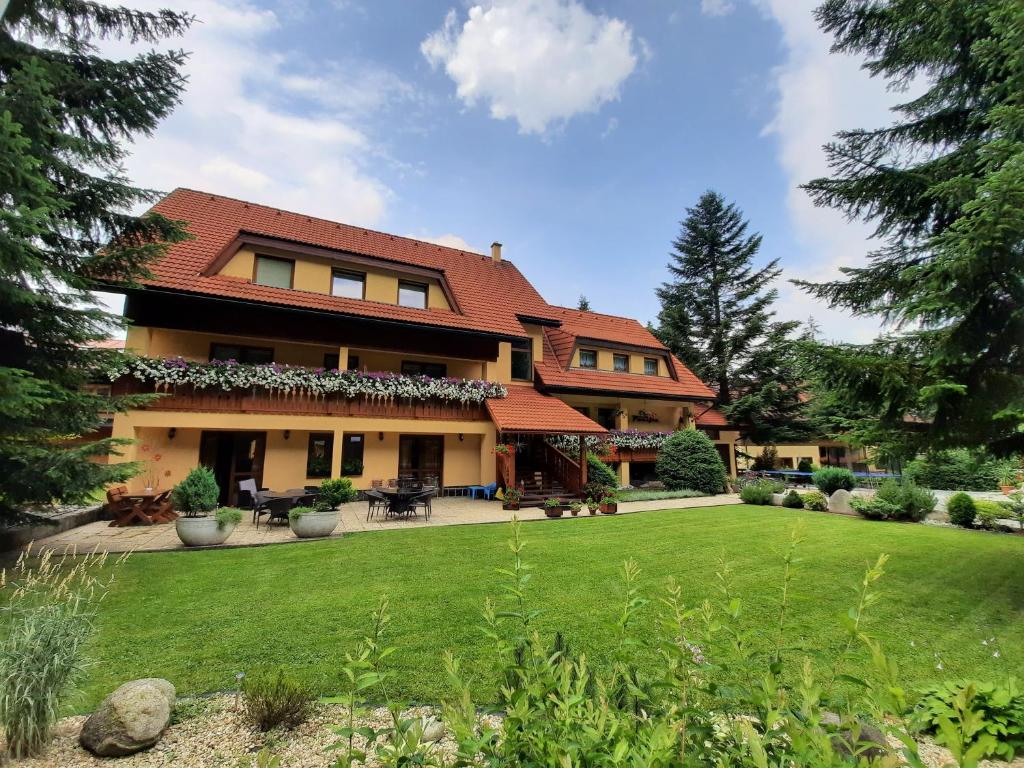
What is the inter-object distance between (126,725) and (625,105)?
17721mm

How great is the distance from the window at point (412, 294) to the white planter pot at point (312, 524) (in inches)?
383

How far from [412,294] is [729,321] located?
23366 mm

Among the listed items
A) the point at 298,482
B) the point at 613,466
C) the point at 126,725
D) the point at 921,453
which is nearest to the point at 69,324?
the point at 126,725

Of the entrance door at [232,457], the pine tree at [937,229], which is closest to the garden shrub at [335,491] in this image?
the entrance door at [232,457]

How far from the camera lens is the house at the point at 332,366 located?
13156 millimetres

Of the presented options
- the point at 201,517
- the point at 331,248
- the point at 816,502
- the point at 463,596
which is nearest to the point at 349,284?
the point at 331,248

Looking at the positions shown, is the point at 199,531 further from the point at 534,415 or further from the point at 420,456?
the point at 534,415

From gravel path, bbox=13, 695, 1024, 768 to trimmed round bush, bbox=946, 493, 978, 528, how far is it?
1289 cm

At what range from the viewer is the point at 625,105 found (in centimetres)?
1493

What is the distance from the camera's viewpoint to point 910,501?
13469mm

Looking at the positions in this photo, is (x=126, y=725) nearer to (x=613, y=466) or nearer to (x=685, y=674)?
(x=685, y=674)

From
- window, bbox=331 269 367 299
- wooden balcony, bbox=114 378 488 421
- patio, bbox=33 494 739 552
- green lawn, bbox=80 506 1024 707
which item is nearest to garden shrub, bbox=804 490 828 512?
patio, bbox=33 494 739 552

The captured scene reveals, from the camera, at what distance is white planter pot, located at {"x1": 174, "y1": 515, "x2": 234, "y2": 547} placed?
8.60m

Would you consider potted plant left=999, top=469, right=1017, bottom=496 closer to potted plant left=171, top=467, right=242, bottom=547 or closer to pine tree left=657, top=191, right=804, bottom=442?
pine tree left=657, top=191, right=804, bottom=442
